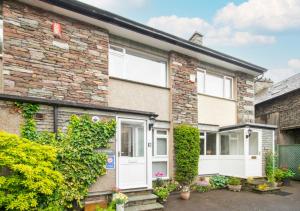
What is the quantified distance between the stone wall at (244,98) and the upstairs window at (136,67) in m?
4.83

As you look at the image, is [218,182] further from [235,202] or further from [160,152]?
[160,152]

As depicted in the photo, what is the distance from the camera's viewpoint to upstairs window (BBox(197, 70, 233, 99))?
11781 millimetres

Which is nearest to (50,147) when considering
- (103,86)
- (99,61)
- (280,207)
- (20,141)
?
(20,141)

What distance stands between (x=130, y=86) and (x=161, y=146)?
2.90 metres

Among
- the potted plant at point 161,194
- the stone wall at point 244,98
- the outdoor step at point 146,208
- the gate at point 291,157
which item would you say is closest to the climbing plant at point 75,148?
the outdoor step at point 146,208

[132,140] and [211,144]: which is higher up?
[132,140]

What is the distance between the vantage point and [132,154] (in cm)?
783

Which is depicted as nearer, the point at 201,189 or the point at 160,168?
the point at 160,168

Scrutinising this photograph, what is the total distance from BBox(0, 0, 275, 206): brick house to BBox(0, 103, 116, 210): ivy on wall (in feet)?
0.81

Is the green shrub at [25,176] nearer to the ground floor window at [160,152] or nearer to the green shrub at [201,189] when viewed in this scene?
the ground floor window at [160,152]

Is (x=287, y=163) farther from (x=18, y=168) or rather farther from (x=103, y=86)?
(x=18, y=168)

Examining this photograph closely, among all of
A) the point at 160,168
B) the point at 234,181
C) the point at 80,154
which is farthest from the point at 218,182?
the point at 80,154

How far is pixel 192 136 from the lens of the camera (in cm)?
1005

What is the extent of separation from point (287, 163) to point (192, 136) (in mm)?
7931
